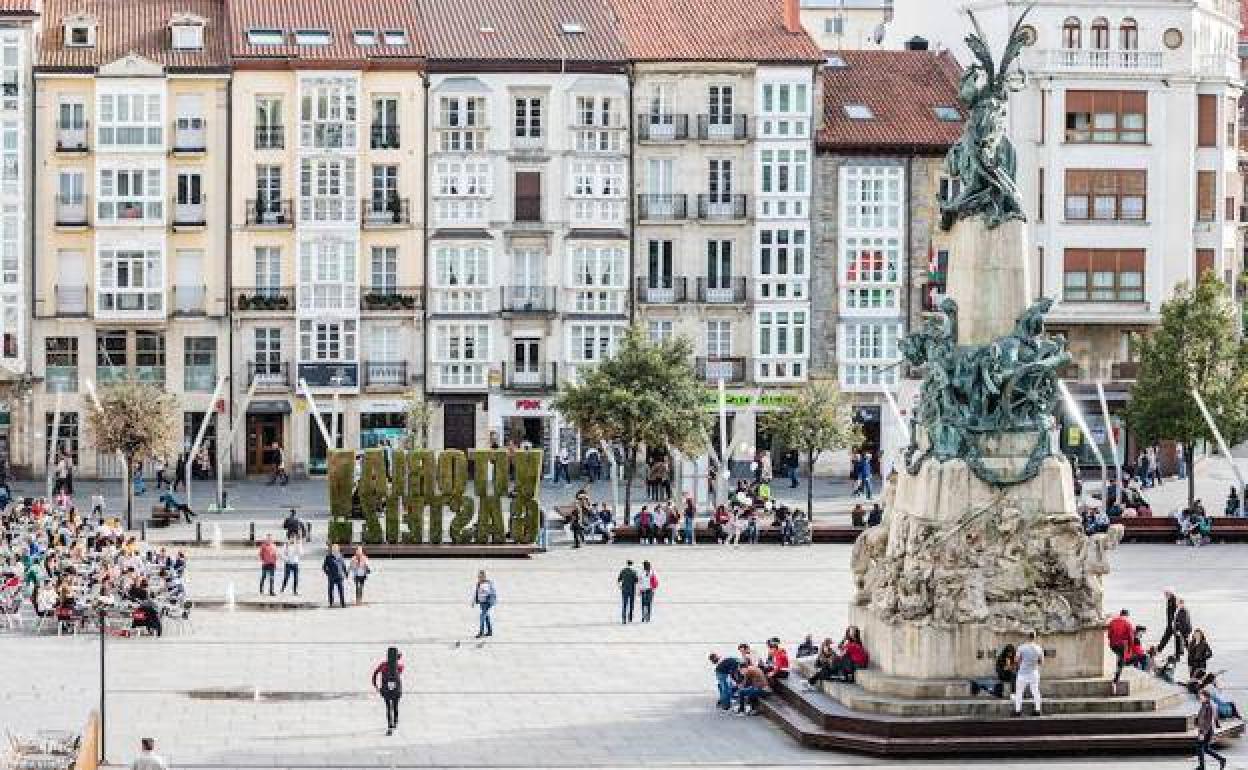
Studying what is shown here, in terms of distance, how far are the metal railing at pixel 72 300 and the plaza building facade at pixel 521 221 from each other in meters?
10.8

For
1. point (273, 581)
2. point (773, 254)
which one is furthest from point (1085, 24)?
point (273, 581)

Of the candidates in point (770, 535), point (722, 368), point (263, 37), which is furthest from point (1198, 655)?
point (263, 37)

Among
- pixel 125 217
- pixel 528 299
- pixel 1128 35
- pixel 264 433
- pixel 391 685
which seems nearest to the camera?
pixel 391 685

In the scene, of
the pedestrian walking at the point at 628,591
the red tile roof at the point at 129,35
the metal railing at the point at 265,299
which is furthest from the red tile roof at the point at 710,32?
the pedestrian walking at the point at 628,591

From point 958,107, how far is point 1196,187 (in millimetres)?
8278

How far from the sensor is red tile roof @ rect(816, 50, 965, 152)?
10356cm

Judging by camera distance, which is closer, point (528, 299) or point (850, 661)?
point (850, 661)

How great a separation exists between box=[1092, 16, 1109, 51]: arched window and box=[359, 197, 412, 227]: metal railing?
23.2m

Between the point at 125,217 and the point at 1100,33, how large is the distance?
106ft

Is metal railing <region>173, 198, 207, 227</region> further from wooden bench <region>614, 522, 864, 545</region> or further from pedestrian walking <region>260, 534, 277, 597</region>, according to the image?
pedestrian walking <region>260, 534, 277, 597</region>

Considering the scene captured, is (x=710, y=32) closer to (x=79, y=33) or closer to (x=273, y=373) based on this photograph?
(x=273, y=373)

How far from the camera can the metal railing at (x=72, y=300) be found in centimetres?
9919

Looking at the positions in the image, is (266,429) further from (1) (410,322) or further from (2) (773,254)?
(2) (773,254)

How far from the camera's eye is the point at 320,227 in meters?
100
